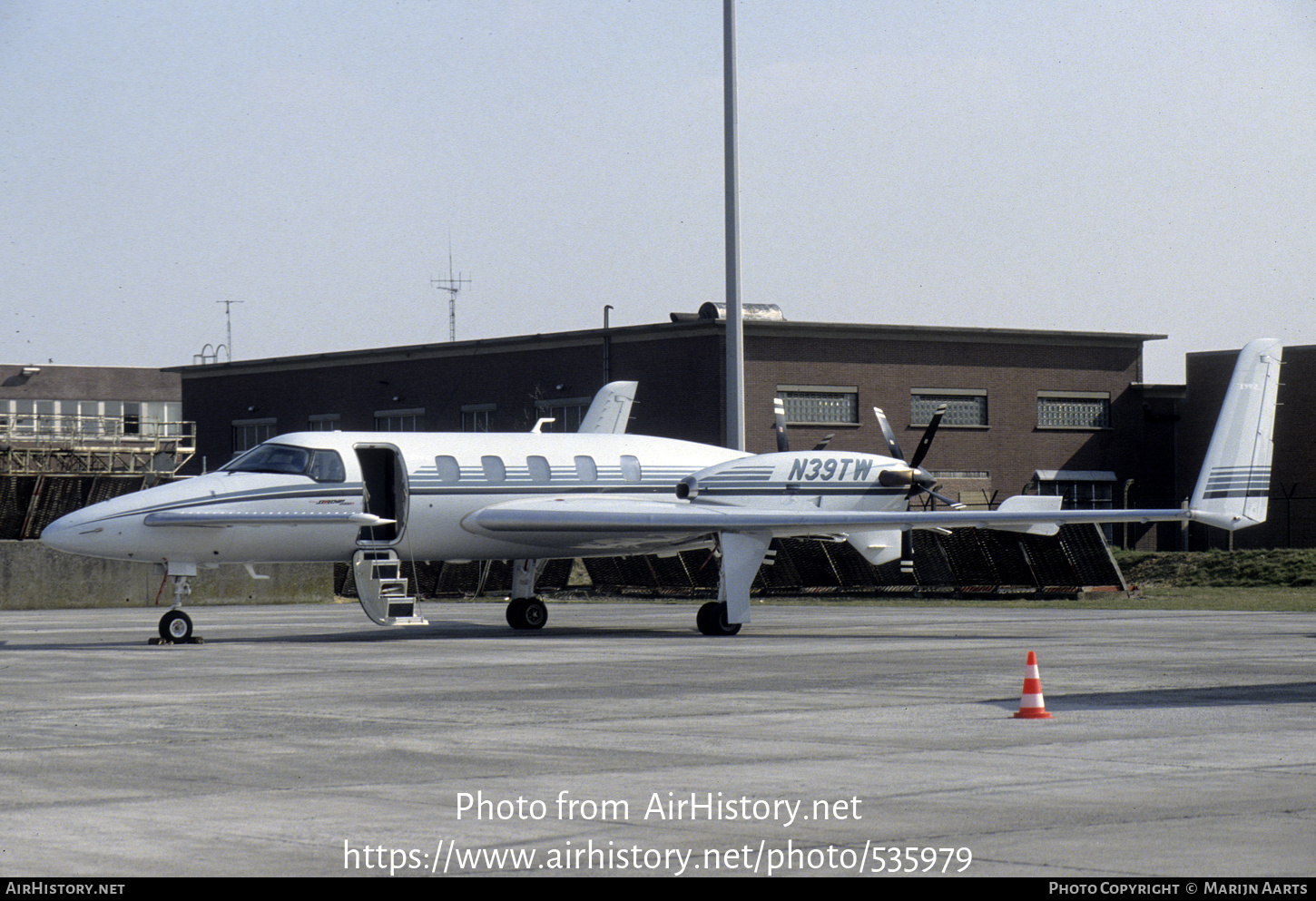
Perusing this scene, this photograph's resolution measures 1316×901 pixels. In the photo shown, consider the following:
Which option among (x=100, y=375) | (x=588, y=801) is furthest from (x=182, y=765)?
(x=100, y=375)

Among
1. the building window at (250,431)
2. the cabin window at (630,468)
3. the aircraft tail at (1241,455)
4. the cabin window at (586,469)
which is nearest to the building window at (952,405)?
the building window at (250,431)

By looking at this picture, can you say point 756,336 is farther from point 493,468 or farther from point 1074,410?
point 493,468

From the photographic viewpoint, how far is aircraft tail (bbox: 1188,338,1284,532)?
25.7 meters

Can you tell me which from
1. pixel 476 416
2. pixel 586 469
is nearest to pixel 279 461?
pixel 586 469

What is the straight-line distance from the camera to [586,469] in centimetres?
2900

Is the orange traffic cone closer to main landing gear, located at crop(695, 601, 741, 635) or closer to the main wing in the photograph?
the main wing

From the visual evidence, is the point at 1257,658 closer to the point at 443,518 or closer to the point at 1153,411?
the point at 443,518

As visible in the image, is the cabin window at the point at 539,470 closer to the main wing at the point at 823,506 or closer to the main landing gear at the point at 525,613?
the main wing at the point at 823,506

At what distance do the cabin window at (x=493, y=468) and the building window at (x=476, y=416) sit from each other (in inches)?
1567

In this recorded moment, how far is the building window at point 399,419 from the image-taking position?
70750 millimetres

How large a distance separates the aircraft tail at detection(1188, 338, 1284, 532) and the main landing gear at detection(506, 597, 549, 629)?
1146 centimetres

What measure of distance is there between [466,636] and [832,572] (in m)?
20.5

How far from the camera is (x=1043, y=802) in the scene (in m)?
9.84

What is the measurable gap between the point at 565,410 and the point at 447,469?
37921 mm
